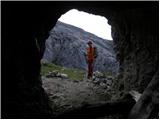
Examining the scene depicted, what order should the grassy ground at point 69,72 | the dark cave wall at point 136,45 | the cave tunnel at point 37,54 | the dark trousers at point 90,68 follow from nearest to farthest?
the cave tunnel at point 37,54, the dark cave wall at point 136,45, the dark trousers at point 90,68, the grassy ground at point 69,72

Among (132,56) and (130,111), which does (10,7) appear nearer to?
(130,111)

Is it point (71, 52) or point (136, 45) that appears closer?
point (136, 45)

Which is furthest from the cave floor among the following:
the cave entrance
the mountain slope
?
the mountain slope

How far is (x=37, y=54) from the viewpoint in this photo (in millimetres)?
11047

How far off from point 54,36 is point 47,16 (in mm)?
37965

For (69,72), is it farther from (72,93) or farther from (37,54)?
(37,54)

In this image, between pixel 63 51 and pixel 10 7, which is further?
pixel 63 51

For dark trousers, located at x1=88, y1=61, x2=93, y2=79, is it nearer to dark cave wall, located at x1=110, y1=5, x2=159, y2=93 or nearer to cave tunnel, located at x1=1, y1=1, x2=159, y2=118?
dark cave wall, located at x1=110, y1=5, x2=159, y2=93

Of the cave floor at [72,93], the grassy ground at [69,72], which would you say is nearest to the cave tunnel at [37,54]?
the cave floor at [72,93]

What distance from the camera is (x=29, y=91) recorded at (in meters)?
10.5

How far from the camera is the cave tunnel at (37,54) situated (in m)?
9.47

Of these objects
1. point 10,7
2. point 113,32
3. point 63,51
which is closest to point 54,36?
point 63,51

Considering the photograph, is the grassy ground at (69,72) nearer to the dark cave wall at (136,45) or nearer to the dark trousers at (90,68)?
the dark trousers at (90,68)

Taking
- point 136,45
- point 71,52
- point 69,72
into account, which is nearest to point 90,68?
point 69,72
